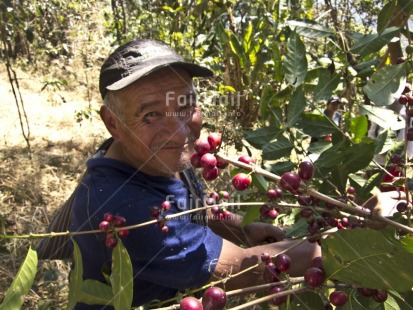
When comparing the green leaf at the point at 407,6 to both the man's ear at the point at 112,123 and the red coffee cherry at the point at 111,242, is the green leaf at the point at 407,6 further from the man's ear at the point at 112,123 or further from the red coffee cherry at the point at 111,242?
the man's ear at the point at 112,123

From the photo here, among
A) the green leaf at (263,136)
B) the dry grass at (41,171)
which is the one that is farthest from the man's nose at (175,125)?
the dry grass at (41,171)

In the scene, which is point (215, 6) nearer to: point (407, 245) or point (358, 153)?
point (358, 153)

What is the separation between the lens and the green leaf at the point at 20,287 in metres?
0.69

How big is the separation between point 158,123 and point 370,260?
2.75ft

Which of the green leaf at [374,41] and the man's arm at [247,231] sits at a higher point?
the green leaf at [374,41]

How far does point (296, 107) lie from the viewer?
1038mm

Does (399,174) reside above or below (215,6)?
below

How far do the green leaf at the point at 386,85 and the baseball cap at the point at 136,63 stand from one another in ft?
2.14

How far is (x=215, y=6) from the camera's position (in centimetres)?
301

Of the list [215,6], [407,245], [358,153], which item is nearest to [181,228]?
[358,153]

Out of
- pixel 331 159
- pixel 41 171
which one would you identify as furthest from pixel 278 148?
pixel 41 171

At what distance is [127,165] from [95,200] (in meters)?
0.17

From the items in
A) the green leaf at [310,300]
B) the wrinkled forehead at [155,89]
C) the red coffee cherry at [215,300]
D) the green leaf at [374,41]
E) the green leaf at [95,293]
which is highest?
the green leaf at [374,41]

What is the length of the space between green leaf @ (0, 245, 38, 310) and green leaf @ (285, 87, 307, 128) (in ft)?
2.09
